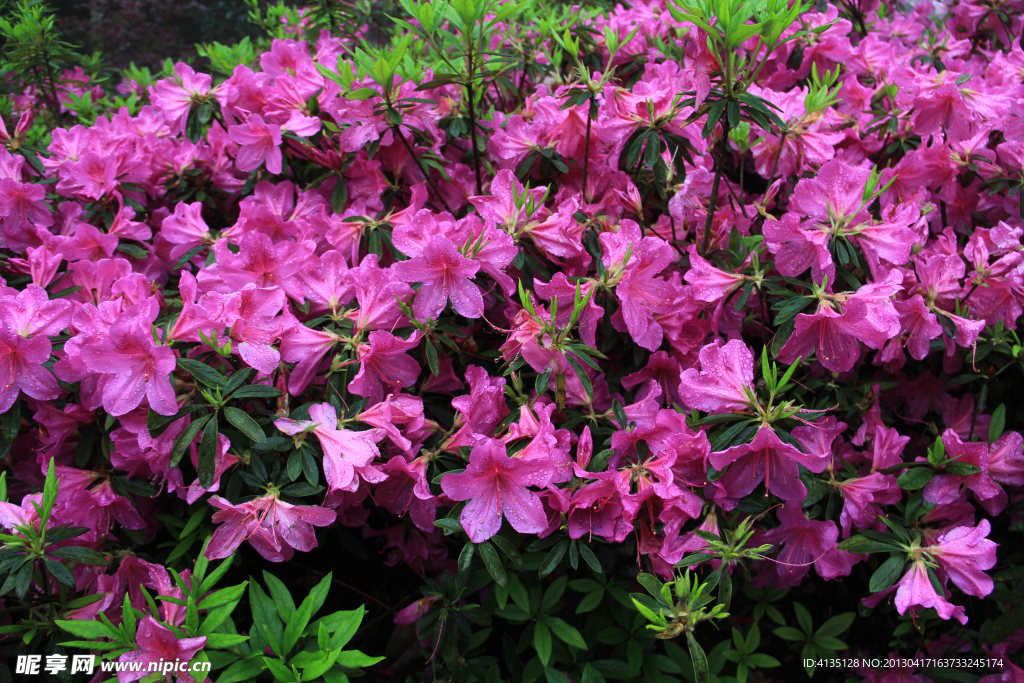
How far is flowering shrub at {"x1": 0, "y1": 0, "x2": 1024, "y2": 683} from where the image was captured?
1.35 meters

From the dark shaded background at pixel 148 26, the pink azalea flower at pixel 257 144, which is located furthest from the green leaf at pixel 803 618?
the dark shaded background at pixel 148 26

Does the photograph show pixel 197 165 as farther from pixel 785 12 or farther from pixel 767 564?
pixel 767 564

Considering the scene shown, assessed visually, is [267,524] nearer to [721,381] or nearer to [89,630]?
[89,630]

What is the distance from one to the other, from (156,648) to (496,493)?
2.23ft

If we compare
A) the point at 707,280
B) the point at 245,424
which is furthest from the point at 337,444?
the point at 707,280

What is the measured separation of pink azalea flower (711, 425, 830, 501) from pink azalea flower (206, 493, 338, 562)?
83 centimetres

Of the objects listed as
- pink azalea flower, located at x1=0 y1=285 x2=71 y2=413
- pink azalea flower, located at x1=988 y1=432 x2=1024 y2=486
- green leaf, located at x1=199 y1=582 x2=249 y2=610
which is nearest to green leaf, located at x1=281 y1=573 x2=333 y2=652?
green leaf, located at x1=199 y1=582 x2=249 y2=610

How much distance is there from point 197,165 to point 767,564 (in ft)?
6.91

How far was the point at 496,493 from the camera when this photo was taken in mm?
1306

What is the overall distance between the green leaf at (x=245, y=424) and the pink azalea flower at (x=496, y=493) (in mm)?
403

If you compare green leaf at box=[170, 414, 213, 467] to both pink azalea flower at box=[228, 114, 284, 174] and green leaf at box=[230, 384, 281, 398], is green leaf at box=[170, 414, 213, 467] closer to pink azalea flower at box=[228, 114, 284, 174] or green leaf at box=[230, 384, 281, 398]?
green leaf at box=[230, 384, 281, 398]

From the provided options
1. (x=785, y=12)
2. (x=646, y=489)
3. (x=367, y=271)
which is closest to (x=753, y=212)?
(x=785, y=12)

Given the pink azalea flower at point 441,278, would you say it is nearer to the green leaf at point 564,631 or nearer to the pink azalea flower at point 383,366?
the pink azalea flower at point 383,366

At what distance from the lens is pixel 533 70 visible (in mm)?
2176
